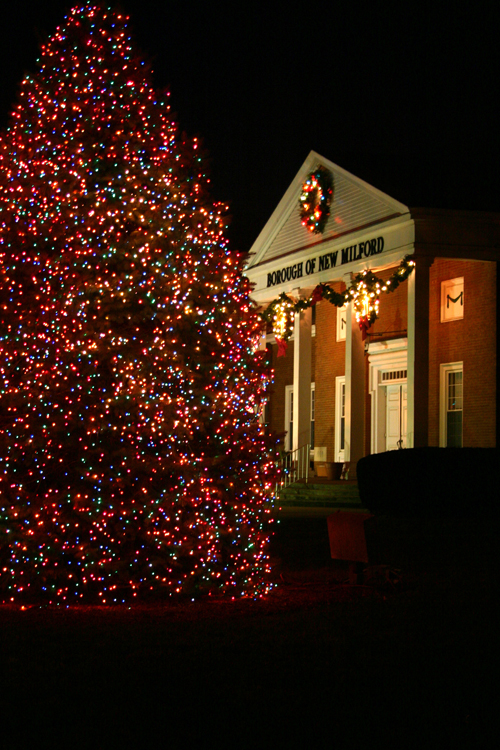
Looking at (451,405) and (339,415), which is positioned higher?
(451,405)

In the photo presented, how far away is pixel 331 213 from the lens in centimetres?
2267

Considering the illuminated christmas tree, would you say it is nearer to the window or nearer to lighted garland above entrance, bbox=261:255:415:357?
lighted garland above entrance, bbox=261:255:415:357

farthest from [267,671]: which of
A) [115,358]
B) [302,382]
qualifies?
[302,382]

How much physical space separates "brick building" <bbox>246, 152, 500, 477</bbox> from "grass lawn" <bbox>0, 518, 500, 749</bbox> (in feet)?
38.0

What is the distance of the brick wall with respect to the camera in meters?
19.8

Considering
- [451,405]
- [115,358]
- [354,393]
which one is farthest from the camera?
[354,393]

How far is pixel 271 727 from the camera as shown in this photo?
4.49 meters

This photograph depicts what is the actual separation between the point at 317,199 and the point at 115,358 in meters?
15.8

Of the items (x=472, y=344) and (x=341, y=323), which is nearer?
(x=472, y=344)

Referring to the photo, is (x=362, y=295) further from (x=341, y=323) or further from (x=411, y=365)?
(x=341, y=323)

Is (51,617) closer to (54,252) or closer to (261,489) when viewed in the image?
(261,489)

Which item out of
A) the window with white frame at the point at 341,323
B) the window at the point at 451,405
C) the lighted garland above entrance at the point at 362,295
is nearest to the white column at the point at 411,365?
the lighted garland above entrance at the point at 362,295

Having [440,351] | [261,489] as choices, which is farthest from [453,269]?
[261,489]

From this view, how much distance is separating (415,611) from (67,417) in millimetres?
3690
